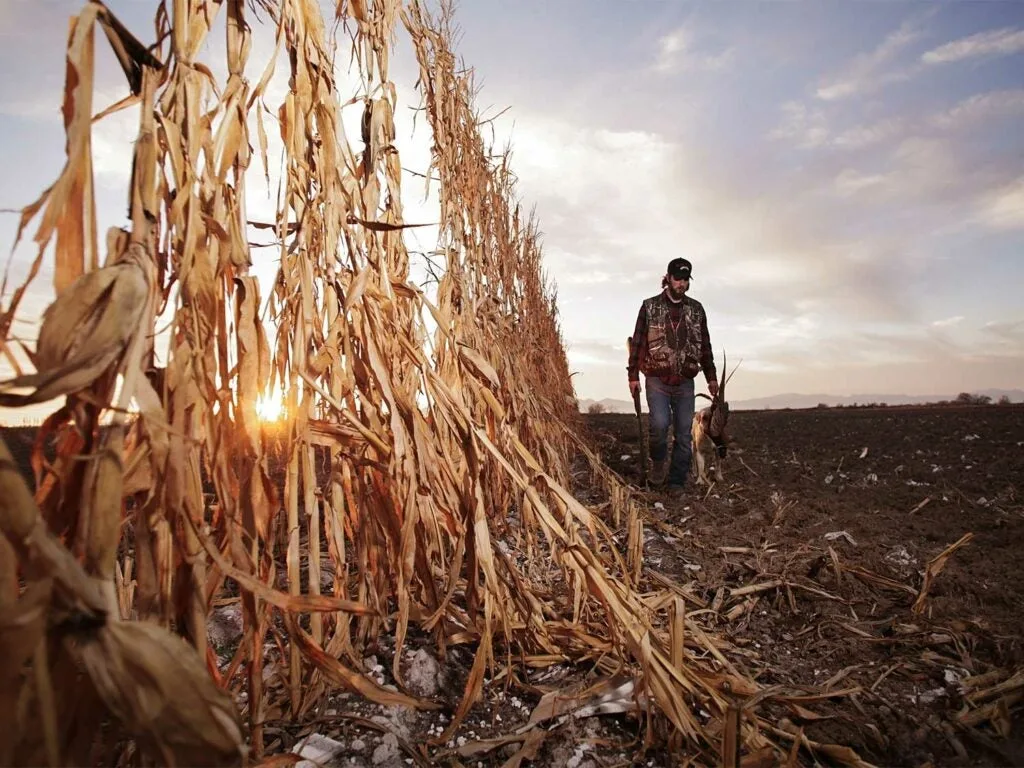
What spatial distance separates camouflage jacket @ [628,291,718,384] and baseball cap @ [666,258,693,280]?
16cm

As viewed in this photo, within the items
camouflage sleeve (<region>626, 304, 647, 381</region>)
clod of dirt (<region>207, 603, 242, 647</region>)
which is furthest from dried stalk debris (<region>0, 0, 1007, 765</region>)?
camouflage sleeve (<region>626, 304, 647, 381</region>)

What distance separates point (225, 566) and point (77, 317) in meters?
0.35

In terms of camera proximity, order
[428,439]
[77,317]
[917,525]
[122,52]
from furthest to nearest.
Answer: [917,525] → [428,439] → [122,52] → [77,317]

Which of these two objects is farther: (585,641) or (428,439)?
(585,641)

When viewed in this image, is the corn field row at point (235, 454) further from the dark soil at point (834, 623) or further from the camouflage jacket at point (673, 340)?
the camouflage jacket at point (673, 340)

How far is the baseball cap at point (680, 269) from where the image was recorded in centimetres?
448

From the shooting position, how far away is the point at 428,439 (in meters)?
1.23

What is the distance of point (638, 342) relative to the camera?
15.3 feet

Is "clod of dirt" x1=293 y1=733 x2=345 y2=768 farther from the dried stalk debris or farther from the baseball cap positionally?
the baseball cap

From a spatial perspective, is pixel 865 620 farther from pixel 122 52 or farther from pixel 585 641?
pixel 122 52

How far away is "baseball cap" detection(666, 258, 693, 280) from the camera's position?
177 inches

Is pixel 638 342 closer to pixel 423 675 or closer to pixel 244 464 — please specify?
pixel 423 675

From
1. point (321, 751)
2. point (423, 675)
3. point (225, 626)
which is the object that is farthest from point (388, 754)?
point (225, 626)

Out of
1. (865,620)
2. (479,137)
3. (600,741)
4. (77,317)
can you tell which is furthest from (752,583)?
(479,137)
